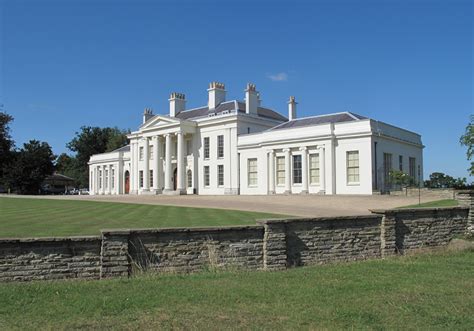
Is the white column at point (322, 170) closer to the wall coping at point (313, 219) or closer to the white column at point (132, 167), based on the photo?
the wall coping at point (313, 219)

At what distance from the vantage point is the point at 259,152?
48.7 metres

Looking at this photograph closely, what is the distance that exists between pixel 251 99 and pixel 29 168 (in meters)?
42.8

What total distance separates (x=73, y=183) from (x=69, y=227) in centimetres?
9847

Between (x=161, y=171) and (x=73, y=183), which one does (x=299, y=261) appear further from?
(x=73, y=183)

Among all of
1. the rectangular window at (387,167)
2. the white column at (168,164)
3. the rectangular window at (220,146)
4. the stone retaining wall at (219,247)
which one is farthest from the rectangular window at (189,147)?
the stone retaining wall at (219,247)

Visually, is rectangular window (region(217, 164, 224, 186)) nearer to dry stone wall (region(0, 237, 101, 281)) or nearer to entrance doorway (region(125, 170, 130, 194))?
entrance doorway (region(125, 170, 130, 194))

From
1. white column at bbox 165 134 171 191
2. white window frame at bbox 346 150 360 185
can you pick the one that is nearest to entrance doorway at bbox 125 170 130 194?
white column at bbox 165 134 171 191

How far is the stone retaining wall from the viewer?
9.88 meters

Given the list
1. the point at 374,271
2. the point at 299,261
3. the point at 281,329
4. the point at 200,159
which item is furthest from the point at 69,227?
the point at 200,159

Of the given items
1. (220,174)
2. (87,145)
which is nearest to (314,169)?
(220,174)

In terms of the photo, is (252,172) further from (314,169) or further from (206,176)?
(314,169)

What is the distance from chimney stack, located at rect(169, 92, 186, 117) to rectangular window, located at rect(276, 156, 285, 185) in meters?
22.5

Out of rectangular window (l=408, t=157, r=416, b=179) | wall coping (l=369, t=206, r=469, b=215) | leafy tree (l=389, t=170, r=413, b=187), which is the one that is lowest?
wall coping (l=369, t=206, r=469, b=215)

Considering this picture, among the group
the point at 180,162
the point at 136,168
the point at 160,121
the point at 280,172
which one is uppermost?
the point at 160,121
